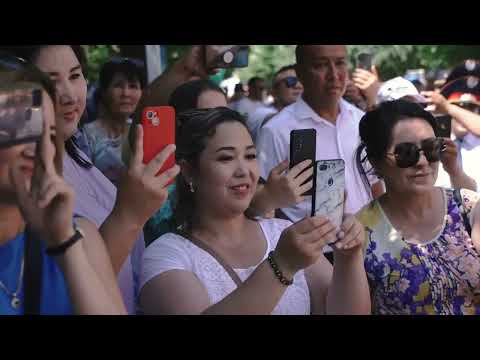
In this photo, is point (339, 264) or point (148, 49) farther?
point (148, 49)

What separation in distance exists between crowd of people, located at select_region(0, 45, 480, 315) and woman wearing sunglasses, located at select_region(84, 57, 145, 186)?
13mm

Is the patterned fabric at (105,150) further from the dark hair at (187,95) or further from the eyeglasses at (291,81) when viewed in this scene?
the eyeglasses at (291,81)

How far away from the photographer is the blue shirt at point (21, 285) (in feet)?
4.99

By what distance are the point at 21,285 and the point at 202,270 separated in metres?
0.58

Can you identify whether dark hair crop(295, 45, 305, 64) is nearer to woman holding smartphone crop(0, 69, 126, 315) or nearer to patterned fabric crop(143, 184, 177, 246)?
patterned fabric crop(143, 184, 177, 246)

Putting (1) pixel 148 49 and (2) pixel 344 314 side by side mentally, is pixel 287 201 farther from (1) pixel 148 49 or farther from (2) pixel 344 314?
(1) pixel 148 49

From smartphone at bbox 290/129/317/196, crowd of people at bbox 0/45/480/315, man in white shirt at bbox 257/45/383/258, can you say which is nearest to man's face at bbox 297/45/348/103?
man in white shirt at bbox 257/45/383/258

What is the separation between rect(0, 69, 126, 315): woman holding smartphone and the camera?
4.76 ft

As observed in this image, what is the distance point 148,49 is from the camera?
4.04 metres

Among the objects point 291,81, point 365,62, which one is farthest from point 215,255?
point 291,81

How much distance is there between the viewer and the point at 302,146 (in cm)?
189

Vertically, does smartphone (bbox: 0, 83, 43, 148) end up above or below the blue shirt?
above
